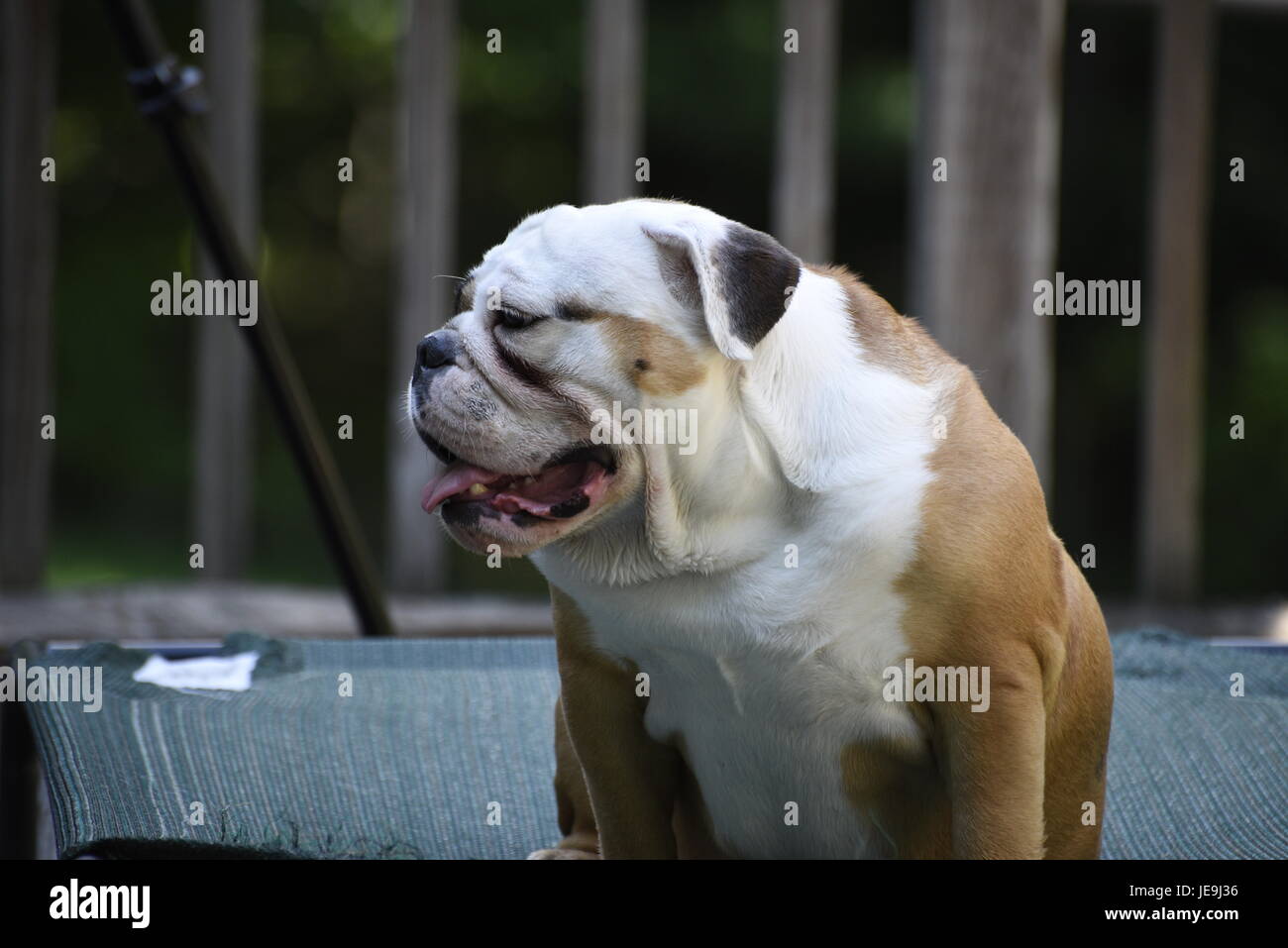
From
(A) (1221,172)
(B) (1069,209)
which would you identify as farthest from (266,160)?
(A) (1221,172)

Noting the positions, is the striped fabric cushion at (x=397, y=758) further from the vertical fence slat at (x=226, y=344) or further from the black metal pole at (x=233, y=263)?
the vertical fence slat at (x=226, y=344)

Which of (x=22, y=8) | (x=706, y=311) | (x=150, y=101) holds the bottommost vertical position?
(x=706, y=311)

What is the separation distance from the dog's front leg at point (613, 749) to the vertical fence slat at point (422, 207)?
6.76ft

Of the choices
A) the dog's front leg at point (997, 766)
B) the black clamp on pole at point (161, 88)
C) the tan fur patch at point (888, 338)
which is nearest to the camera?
the dog's front leg at point (997, 766)

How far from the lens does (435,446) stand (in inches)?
70.2

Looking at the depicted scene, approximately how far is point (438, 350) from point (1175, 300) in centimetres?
318

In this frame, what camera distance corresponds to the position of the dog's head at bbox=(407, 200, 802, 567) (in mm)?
1696

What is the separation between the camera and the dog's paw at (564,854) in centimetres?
212

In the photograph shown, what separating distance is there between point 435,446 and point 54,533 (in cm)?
832

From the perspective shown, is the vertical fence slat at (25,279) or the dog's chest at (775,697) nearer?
the dog's chest at (775,697)

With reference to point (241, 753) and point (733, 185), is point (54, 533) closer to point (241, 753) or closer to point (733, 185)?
point (733, 185)

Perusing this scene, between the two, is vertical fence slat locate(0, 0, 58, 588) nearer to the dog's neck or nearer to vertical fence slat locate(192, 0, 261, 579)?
vertical fence slat locate(192, 0, 261, 579)

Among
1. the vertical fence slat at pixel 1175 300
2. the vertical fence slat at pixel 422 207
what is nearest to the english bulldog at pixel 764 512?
the vertical fence slat at pixel 422 207

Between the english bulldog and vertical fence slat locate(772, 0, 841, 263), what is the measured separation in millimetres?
2185
